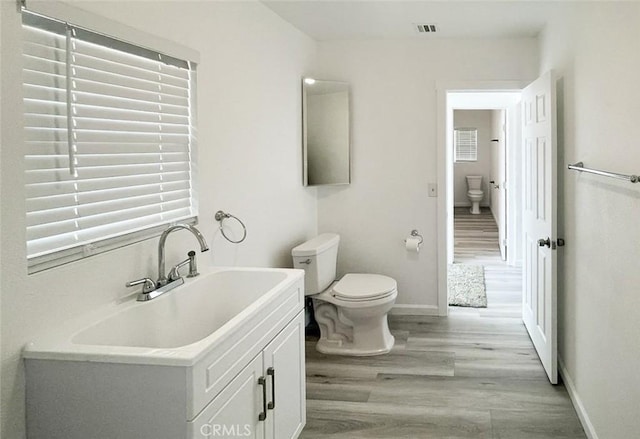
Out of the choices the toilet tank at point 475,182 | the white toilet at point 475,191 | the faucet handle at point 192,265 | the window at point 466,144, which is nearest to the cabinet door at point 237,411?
the faucet handle at point 192,265

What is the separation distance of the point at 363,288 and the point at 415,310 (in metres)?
1.04

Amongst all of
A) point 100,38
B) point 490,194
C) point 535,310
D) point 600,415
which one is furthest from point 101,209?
point 490,194

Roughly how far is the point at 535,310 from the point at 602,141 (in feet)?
5.55

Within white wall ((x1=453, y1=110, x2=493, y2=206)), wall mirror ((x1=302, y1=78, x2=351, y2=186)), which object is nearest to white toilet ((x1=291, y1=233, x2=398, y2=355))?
wall mirror ((x1=302, y1=78, x2=351, y2=186))

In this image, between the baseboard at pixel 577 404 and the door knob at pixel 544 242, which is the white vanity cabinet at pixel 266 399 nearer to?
the baseboard at pixel 577 404

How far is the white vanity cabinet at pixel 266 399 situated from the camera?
70.8 inches

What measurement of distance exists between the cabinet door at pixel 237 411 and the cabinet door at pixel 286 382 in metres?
0.08

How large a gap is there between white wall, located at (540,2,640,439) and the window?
9003 millimetres

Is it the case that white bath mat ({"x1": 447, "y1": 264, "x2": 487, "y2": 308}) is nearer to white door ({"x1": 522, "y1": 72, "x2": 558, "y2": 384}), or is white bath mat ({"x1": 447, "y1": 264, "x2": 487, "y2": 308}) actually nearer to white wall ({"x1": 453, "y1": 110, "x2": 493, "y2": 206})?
white door ({"x1": 522, "y1": 72, "x2": 558, "y2": 384})

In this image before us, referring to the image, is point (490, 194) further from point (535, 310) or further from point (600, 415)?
point (600, 415)

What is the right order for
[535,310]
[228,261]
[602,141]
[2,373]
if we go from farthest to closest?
[535,310], [228,261], [602,141], [2,373]

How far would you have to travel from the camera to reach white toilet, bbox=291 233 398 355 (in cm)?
394

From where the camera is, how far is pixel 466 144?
41.0 ft

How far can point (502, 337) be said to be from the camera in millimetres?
4309
